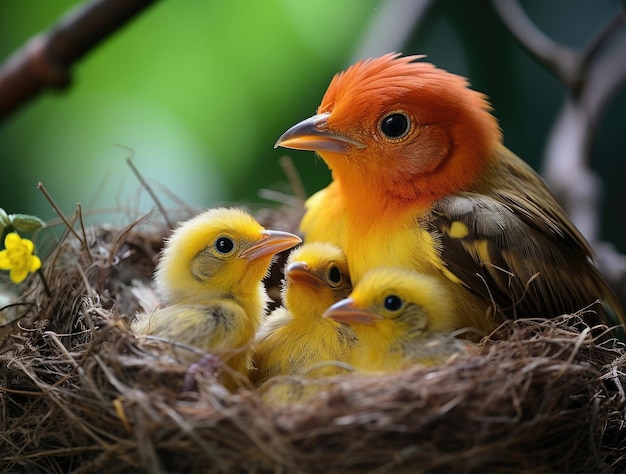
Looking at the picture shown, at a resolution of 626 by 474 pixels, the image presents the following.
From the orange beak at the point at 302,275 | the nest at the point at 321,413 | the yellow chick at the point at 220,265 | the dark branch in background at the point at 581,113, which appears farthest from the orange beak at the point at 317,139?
the dark branch in background at the point at 581,113

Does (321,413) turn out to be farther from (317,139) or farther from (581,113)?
(581,113)

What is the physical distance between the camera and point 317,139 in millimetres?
2660

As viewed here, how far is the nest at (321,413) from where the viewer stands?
1.80 metres

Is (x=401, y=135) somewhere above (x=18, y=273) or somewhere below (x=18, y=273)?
below

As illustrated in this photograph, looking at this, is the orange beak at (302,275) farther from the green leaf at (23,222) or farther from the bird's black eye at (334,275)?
the green leaf at (23,222)

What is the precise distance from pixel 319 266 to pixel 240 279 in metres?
0.29

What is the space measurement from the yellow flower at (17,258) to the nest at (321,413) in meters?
0.25

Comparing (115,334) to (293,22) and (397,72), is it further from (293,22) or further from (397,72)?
(293,22)

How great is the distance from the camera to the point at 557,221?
265cm

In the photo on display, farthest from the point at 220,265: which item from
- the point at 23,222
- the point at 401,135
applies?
the point at 401,135

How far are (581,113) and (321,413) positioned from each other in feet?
8.53

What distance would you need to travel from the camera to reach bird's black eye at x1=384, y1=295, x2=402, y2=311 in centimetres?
229

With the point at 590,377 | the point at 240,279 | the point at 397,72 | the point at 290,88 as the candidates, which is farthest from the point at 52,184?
the point at 590,377

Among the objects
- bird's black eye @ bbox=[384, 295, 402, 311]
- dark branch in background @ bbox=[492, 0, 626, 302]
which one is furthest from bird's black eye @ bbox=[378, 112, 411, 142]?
dark branch in background @ bbox=[492, 0, 626, 302]
